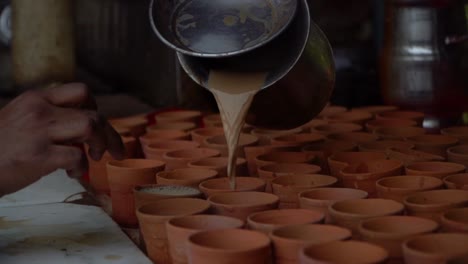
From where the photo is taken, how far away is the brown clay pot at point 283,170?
6.47ft

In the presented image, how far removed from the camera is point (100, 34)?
470 cm

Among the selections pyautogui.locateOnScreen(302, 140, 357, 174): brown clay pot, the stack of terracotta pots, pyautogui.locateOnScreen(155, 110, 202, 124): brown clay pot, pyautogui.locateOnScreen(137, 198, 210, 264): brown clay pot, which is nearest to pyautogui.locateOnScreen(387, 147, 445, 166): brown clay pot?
the stack of terracotta pots

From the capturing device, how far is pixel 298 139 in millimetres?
2400

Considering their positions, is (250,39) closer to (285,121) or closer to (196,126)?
(285,121)

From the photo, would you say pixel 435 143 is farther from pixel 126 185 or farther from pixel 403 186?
pixel 126 185

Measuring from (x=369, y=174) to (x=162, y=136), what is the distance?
0.84 meters

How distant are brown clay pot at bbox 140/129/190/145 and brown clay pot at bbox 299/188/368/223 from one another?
791mm

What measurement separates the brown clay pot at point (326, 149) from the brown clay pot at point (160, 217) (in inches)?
21.3

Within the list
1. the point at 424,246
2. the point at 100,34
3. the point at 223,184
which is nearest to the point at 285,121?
the point at 223,184

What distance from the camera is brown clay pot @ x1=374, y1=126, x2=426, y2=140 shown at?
7.90 ft

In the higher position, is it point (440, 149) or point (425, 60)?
point (425, 60)

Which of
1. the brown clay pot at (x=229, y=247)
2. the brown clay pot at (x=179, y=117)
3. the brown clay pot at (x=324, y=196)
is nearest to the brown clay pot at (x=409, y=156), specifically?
the brown clay pot at (x=324, y=196)

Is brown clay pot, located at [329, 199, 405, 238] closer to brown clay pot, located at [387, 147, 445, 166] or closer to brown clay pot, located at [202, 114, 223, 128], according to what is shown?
brown clay pot, located at [387, 147, 445, 166]

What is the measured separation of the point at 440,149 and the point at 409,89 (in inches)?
27.9
